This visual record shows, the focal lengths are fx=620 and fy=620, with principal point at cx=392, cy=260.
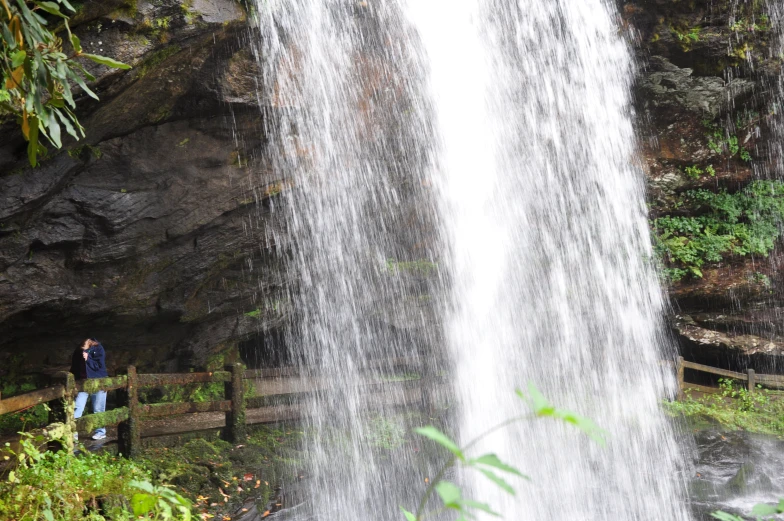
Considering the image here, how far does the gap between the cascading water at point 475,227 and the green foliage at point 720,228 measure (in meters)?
0.69

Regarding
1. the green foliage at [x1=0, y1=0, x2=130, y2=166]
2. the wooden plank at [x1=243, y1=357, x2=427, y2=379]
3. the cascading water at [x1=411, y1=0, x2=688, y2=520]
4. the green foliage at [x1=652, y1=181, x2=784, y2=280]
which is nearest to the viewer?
the green foliage at [x1=0, y1=0, x2=130, y2=166]

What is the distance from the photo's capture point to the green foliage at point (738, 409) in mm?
12523

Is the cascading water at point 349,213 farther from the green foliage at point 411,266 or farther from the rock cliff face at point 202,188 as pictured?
the rock cliff face at point 202,188

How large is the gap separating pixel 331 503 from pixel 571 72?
33.8 feet

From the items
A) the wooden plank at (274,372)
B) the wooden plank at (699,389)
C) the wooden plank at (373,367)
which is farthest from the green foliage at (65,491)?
the wooden plank at (699,389)

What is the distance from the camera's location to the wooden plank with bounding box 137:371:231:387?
28.4 ft

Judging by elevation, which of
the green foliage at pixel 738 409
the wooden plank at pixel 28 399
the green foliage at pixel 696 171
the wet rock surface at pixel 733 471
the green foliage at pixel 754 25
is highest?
the green foliage at pixel 754 25

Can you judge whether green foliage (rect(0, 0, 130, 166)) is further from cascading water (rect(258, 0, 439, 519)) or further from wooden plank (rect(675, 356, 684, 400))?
wooden plank (rect(675, 356, 684, 400))

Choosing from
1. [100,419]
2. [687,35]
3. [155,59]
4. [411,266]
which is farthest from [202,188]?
[687,35]

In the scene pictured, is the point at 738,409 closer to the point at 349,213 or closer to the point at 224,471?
the point at 349,213

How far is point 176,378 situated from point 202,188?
310 centimetres

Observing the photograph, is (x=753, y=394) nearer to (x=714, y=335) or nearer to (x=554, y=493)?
(x=714, y=335)

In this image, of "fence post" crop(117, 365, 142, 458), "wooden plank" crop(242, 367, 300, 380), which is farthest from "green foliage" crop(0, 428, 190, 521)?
"wooden plank" crop(242, 367, 300, 380)

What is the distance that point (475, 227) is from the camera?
12.4 m
